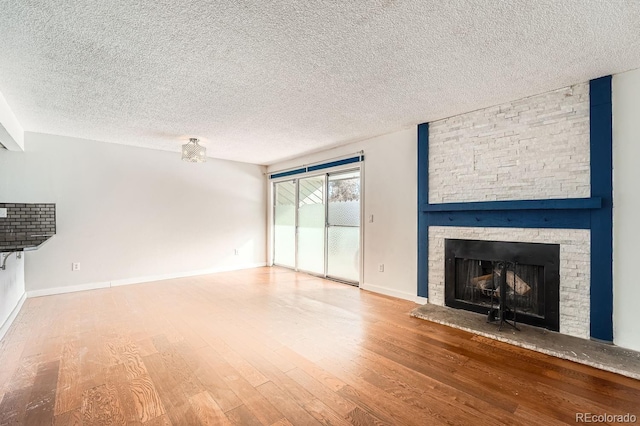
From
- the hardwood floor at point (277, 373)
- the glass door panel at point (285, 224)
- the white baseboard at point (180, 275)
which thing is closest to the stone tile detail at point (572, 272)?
the hardwood floor at point (277, 373)

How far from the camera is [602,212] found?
2.61 metres

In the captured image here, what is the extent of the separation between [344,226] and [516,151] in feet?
9.40

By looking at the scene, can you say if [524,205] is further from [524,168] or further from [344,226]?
[344,226]

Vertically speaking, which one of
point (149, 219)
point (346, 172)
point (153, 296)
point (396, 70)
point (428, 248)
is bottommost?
point (153, 296)

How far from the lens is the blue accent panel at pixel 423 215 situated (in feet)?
12.8

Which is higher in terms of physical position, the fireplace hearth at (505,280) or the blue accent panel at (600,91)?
the blue accent panel at (600,91)

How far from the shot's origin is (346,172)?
5.21m

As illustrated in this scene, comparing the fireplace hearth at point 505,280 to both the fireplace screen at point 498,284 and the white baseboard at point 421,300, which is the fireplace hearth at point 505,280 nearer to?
the fireplace screen at point 498,284

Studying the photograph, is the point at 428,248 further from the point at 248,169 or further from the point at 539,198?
the point at 248,169

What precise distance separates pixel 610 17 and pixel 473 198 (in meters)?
2.00

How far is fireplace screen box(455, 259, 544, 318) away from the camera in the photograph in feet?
9.97

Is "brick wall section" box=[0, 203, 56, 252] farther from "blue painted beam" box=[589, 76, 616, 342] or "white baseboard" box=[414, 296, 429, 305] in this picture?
"blue painted beam" box=[589, 76, 616, 342]

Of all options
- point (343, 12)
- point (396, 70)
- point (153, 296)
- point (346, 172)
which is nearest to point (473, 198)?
point (396, 70)

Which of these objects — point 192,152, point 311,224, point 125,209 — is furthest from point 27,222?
point 311,224
